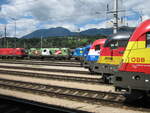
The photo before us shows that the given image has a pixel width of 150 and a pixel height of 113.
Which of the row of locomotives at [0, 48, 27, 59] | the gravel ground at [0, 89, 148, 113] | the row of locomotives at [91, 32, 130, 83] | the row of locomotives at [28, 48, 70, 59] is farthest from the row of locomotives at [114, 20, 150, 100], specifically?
the row of locomotives at [0, 48, 27, 59]

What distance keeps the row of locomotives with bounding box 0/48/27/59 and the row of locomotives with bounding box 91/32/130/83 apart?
4155 cm

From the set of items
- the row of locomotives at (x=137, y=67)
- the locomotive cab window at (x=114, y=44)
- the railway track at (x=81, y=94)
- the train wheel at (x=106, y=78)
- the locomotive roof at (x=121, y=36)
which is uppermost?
the locomotive roof at (x=121, y=36)

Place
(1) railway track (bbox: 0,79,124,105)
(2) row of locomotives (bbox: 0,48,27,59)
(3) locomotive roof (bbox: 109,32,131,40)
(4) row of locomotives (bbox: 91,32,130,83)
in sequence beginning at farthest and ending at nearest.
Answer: (2) row of locomotives (bbox: 0,48,27,59), (4) row of locomotives (bbox: 91,32,130,83), (3) locomotive roof (bbox: 109,32,131,40), (1) railway track (bbox: 0,79,124,105)

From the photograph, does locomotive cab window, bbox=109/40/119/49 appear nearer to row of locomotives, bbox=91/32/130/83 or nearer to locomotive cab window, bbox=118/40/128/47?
row of locomotives, bbox=91/32/130/83

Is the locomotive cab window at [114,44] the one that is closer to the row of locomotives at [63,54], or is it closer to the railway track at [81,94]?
the railway track at [81,94]

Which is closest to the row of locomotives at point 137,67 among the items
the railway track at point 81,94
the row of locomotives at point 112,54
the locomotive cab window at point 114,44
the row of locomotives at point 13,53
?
the railway track at point 81,94

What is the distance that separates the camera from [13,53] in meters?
55.6

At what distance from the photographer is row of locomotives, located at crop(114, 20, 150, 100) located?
8.88 metres

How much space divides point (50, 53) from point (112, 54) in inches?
1462

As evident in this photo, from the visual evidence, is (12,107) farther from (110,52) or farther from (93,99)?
(110,52)

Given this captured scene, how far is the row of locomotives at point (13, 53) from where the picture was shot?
54.3 metres

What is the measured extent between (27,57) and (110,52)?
1749 inches

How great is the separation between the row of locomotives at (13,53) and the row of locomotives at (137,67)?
Answer: 154 feet

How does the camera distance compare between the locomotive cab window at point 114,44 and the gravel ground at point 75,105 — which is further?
the locomotive cab window at point 114,44
